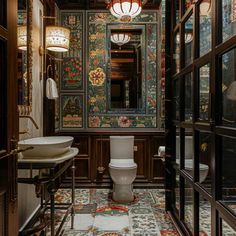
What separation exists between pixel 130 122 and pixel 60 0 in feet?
6.82

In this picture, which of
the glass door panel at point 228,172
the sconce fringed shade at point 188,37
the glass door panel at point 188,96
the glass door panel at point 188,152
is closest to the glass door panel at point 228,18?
the glass door panel at point 228,172

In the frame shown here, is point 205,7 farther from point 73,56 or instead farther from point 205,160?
point 73,56

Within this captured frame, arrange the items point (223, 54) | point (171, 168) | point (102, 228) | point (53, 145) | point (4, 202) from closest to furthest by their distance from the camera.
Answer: point (4, 202) → point (223, 54) → point (53, 145) → point (102, 228) → point (171, 168)

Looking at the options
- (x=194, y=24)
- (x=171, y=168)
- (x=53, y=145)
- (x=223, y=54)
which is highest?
(x=194, y=24)

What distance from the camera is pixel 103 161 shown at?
13.7ft

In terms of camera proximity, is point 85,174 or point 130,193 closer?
point 130,193

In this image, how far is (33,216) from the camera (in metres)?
2.86

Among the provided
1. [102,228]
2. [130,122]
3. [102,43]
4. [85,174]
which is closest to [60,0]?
[102,43]

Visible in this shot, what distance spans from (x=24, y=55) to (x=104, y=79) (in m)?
1.83

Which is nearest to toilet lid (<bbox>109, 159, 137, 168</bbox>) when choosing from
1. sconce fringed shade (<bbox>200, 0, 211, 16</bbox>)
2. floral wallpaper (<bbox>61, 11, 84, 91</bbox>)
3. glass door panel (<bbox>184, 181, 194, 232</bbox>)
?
glass door panel (<bbox>184, 181, 194, 232</bbox>)

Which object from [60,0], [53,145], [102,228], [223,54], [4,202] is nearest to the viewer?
[4,202]

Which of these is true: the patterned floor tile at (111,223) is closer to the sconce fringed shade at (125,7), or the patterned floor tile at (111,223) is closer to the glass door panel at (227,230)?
the glass door panel at (227,230)

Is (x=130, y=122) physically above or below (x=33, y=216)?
above

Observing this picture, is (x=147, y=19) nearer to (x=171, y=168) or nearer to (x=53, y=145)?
(x=171, y=168)
